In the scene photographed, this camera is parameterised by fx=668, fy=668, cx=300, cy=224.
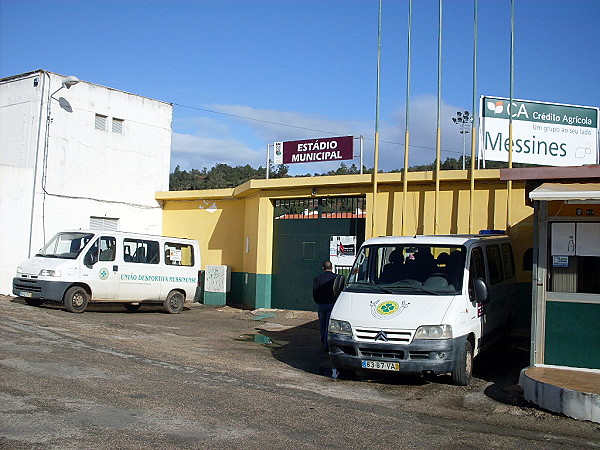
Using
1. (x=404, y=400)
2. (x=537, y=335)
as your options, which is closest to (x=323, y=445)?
(x=404, y=400)

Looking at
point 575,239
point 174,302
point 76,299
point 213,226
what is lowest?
point 174,302

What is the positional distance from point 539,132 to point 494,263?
620 centimetres

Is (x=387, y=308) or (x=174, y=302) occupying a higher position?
(x=387, y=308)

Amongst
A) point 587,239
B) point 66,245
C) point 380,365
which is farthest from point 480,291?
point 66,245

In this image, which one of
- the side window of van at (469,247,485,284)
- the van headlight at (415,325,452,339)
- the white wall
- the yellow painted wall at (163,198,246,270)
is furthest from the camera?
the yellow painted wall at (163,198,246,270)

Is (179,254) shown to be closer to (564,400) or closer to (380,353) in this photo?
(380,353)

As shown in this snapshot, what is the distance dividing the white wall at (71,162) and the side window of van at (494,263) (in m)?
13.6

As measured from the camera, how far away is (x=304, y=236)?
18.0 m

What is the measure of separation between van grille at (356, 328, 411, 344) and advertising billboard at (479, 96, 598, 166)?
8.10 m

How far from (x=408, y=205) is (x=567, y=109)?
4.62 m

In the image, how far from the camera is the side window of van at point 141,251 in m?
16.9

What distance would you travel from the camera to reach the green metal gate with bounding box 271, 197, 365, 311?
17375mm

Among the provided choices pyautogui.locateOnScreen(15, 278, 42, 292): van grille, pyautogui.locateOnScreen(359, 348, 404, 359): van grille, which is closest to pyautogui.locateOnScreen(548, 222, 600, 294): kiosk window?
pyautogui.locateOnScreen(359, 348, 404, 359): van grille

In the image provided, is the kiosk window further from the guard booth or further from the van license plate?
the van license plate
